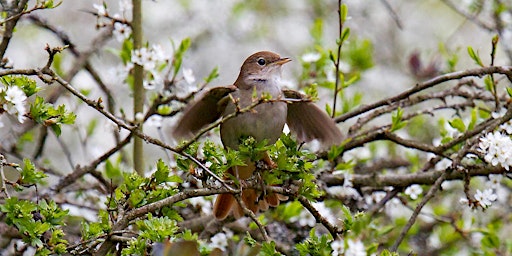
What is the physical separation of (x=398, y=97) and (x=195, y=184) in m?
0.98

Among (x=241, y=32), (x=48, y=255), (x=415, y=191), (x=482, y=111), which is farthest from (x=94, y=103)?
(x=241, y=32)

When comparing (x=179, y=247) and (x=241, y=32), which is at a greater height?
(x=241, y=32)

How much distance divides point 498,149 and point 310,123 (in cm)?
95

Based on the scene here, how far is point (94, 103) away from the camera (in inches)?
101

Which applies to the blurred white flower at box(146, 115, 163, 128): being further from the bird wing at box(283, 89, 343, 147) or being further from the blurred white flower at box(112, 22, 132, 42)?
the bird wing at box(283, 89, 343, 147)

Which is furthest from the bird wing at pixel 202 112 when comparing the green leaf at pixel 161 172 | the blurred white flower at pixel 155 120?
the green leaf at pixel 161 172

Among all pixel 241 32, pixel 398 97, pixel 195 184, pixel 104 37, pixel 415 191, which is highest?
pixel 241 32

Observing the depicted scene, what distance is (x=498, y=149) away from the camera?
3.09m

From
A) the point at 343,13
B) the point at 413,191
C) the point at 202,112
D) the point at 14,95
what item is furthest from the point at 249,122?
the point at 14,95

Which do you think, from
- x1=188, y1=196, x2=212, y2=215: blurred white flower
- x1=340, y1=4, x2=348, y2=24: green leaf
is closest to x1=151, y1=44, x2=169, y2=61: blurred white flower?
x1=188, y1=196, x2=212, y2=215: blurred white flower

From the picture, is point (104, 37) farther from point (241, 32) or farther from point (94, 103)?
point (241, 32)

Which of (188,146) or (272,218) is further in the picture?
(272,218)

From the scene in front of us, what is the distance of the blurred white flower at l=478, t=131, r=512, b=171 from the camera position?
10.1 feet

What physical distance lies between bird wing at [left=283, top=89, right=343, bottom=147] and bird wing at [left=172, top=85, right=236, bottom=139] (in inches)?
11.7
